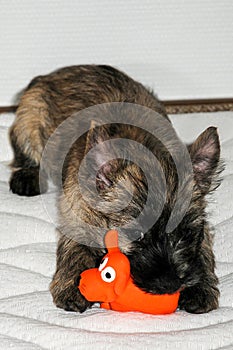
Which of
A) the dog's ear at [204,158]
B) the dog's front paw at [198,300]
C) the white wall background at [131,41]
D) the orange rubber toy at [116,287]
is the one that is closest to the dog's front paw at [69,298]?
the orange rubber toy at [116,287]

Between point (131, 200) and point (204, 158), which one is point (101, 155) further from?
point (204, 158)

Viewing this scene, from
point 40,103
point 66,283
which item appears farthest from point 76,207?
point 40,103

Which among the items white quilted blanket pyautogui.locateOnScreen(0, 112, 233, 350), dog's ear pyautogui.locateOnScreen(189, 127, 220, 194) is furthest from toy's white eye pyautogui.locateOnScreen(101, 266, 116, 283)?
dog's ear pyautogui.locateOnScreen(189, 127, 220, 194)

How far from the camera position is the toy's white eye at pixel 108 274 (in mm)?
2900

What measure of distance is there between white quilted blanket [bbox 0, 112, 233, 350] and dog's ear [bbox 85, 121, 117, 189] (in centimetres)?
49

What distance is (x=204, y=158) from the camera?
3145 millimetres

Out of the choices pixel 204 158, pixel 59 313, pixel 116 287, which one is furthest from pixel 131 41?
pixel 116 287

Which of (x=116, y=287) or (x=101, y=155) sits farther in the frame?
(x=101, y=155)

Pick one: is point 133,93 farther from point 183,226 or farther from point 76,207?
point 183,226

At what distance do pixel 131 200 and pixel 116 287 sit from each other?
0.30m

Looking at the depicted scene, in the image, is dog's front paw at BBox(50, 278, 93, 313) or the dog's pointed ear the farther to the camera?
dog's front paw at BBox(50, 278, 93, 313)

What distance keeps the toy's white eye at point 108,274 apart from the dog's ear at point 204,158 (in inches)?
19.4

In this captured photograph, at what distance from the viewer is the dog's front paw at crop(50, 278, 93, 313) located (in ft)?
10.3

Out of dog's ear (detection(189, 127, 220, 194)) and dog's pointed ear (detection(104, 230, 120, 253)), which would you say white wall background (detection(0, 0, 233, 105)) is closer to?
dog's ear (detection(189, 127, 220, 194))
